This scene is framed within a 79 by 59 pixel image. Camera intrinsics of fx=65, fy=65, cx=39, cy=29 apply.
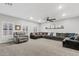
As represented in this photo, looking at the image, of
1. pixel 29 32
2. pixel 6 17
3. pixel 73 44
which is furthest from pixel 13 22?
pixel 73 44

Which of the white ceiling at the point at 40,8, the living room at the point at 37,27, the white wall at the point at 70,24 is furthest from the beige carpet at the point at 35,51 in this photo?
the white wall at the point at 70,24

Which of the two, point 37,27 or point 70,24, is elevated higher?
point 70,24

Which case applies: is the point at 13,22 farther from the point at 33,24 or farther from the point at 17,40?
the point at 33,24

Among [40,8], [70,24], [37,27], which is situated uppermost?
[40,8]

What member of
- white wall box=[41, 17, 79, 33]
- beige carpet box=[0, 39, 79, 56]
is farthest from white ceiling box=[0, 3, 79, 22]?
beige carpet box=[0, 39, 79, 56]

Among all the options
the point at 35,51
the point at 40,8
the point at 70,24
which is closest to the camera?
the point at 35,51

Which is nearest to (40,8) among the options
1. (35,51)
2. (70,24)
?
(35,51)

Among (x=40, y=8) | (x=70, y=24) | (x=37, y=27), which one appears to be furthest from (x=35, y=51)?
(x=37, y=27)

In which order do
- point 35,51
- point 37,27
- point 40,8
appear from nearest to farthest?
point 35,51
point 40,8
point 37,27

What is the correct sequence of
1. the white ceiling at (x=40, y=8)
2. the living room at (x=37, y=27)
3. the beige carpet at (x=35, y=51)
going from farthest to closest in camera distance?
the living room at (x=37, y=27) < the white ceiling at (x=40, y=8) < the beige carpet at (x=35, y=51)

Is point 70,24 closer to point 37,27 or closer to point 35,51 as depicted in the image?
point 37,27

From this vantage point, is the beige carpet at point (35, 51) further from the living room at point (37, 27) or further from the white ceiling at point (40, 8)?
the white ceiling at point (40, 8)

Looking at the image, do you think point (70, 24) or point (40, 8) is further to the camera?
point (70, 24)

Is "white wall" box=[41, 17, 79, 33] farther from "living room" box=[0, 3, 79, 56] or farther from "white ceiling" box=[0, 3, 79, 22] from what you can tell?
"white ceiling" box=[0, 3, 79, 22]
